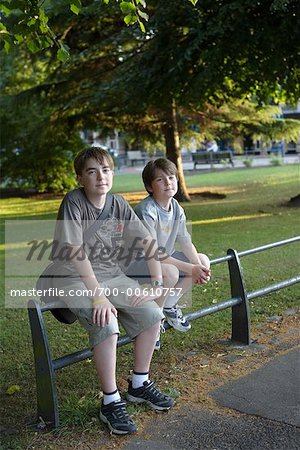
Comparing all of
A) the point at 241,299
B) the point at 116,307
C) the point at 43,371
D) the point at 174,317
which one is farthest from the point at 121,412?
the point at 241,299

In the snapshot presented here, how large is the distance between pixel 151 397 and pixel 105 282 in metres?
0.78

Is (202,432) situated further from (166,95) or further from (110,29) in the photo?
(110,29)

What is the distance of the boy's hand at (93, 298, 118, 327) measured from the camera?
3.76 m

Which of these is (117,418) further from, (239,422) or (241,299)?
(241,299)

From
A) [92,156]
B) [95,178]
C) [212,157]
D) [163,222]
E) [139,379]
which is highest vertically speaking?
[92,156]

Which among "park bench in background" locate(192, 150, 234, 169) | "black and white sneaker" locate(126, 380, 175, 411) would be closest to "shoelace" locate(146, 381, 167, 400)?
"black and white sneaker" locate(126, 380, 175, 411)

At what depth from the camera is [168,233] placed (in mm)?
4578

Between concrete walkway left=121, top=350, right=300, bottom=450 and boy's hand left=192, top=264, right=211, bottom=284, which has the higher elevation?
boy's hand left=192, top=264, right=211, bottom=284

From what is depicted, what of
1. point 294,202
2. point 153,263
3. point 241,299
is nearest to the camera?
point 153,263

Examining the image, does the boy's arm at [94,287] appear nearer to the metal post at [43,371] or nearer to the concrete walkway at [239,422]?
the metal post at [43,371]

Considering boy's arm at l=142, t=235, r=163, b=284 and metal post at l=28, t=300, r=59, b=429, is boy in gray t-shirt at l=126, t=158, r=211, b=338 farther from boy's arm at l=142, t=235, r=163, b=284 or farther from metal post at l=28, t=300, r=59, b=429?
metal post at l=28, t=300, r=59, b=429

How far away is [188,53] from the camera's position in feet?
46.0

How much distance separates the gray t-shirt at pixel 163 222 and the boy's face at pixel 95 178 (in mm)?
439

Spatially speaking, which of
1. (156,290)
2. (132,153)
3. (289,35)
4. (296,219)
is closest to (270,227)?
(296,219)
